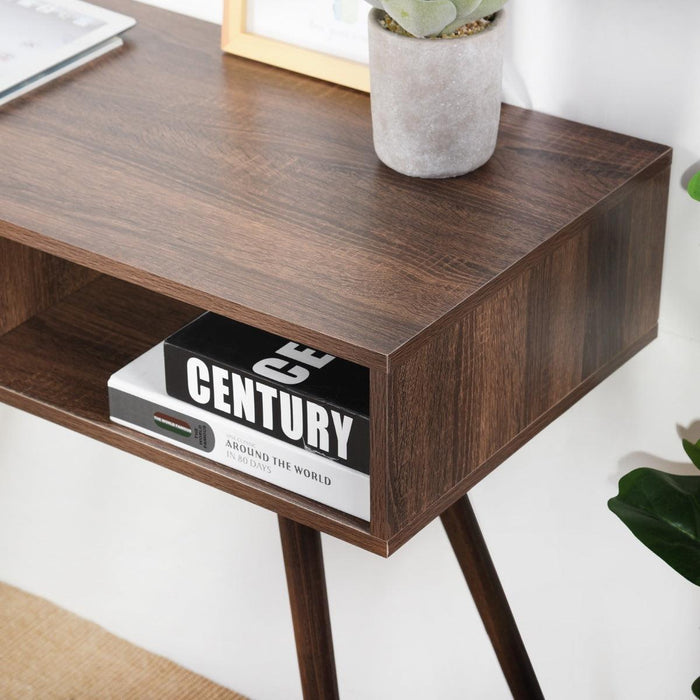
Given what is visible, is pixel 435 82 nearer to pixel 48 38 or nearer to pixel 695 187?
pixel 695 187

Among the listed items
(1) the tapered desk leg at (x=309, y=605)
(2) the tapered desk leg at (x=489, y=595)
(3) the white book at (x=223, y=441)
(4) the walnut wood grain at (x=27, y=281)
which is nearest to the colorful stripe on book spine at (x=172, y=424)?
→ (3) the white book at (x=223, y=441)

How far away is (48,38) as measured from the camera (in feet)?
3.84

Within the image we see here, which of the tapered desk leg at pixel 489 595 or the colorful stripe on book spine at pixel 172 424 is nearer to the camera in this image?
the colorful stripe on book spine at pixel 172 424

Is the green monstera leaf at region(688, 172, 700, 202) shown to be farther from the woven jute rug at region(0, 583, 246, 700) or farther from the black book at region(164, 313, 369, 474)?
the woven jute rug at region(0, 583, 246, 700)

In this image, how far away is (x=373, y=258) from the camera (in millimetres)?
877

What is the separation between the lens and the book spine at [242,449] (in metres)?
0.87

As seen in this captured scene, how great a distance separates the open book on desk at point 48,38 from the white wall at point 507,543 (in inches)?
5.0

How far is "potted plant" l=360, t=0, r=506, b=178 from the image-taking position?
90 centimetres

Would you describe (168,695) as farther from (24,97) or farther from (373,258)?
(373,258)

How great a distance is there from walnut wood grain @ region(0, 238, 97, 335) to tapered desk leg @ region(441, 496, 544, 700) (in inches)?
16.9

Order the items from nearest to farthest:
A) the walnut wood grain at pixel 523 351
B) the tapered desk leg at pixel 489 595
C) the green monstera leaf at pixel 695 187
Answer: the walnut wood grain at pixel 523 351 → the green monstera leaf at pixel 695 187 → the tapered desk leg at pixel 489 595

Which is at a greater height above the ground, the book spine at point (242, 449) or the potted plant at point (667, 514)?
the book spine at point (242, 449)

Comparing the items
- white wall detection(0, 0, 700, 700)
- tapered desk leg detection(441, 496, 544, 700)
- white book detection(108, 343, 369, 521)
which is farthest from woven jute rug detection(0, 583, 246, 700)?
white book detection(108, 343, 369, 521)

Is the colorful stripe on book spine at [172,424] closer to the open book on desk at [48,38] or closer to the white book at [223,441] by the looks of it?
the white book at [223,441]
